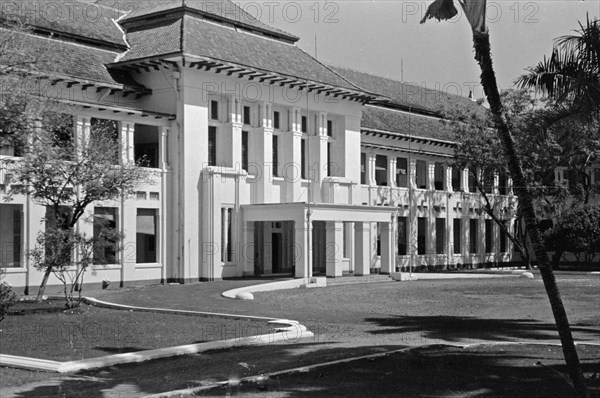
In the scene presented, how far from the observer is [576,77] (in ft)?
47.2

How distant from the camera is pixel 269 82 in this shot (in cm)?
3812

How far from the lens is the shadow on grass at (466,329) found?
18672 mm

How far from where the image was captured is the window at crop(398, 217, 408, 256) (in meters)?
49.4

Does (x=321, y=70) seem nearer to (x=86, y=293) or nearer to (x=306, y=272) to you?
(x=306, y=272)

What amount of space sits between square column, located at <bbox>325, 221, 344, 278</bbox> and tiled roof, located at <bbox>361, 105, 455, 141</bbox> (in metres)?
8.58

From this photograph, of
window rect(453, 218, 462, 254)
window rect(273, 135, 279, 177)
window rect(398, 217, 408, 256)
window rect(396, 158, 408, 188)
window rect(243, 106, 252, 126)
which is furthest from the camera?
window rect(453, 218, 462, 254)

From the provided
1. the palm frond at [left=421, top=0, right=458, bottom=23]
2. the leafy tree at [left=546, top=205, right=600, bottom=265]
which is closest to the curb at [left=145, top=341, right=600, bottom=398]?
the palm frond at [left=421, top=0, right=458, bottom=23]

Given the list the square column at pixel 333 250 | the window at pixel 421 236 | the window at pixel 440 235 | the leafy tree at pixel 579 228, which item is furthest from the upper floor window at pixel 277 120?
the leafy tree at pixel 579 228

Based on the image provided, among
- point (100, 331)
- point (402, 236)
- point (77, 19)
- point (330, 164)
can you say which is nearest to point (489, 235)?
point (402, 236)

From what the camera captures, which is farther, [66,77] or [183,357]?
[66,77]

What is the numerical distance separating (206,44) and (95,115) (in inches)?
268

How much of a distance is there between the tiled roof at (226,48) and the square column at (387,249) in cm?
727

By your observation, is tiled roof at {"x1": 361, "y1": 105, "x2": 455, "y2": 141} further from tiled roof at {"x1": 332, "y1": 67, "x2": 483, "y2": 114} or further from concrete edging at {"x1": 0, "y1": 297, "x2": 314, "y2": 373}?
concrete edging at {"x1": 0, "y1": 297, "x2": 314, "y2": 373}

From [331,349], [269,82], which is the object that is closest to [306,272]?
[269,82]
